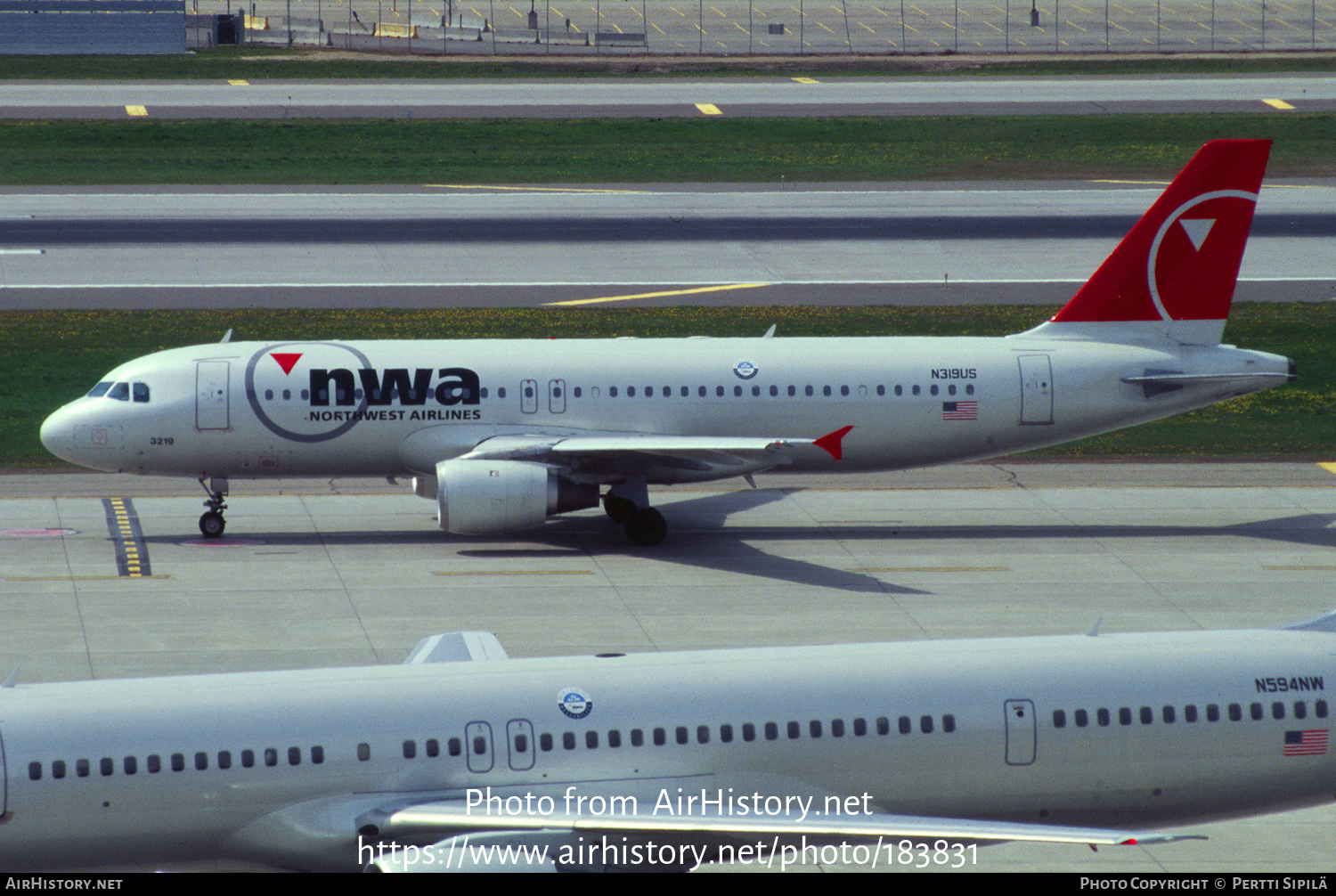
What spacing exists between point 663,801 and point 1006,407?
2100 centimetres

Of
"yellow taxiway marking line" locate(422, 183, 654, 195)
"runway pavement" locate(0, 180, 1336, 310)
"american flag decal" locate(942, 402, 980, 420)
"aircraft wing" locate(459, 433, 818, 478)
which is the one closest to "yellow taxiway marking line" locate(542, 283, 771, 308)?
"runway pavement" locate(0, 180, 1336, 310)

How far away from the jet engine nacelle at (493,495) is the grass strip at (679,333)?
13.8m

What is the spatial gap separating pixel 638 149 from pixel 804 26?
48723 millimetres

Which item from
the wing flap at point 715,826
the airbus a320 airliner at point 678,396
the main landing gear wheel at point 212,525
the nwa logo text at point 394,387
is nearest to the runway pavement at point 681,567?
the main landing gear wheel at point 212,525

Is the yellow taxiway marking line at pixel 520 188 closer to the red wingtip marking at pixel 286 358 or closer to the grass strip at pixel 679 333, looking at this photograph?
the grass strip at pixel 679 333

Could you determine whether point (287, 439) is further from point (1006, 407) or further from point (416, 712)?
point (416, 712)

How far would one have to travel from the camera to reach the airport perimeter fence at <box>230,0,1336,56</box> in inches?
4811

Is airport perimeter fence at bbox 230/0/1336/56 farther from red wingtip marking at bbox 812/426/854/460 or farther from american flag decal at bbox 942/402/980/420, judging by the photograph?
red wingtip marking at bbox 812/426/854/460

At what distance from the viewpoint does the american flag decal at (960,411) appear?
38375mm

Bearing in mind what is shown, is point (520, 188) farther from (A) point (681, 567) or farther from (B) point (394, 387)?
(A) point (681, 567)

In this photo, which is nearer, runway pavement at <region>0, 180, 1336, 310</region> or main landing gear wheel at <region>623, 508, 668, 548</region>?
main landing gear wheel at <region>623, 508, 668, 548</region>

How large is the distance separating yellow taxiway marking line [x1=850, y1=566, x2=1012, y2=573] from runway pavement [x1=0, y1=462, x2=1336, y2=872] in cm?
7

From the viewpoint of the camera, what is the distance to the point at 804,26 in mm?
130875
